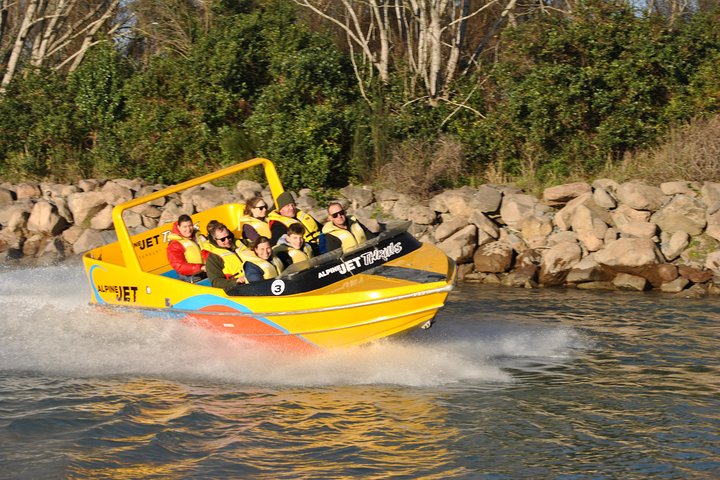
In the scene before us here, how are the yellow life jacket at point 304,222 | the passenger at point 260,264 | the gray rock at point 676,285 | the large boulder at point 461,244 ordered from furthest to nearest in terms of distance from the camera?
the large boulder at point 461,244, the gray rock at point 676,285, the yellow life jacket at point 304,222, the passenger at point 260,264

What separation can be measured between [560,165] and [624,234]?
10.3ft

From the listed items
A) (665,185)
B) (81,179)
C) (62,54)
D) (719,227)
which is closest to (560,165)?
(665,185)

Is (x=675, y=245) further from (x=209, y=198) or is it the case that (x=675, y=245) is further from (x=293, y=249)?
(x=209, y=198)

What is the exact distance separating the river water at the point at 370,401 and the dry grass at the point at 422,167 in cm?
573

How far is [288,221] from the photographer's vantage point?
1123cm

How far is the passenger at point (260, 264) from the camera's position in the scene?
9633mm

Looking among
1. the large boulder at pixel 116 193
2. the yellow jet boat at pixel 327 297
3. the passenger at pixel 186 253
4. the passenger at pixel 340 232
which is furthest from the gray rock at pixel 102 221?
the passenger at pixel 340 232

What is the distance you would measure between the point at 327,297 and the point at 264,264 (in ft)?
3.30

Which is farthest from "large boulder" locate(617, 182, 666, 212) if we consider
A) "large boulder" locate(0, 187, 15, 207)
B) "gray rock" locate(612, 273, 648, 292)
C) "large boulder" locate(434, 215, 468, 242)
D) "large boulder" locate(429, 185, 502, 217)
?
"large boulder" locate(0, 187, 15, 207)

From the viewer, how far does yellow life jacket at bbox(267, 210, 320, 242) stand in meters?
11.1

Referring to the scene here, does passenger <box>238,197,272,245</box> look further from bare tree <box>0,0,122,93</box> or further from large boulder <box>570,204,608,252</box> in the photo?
bare tree <box>0,0,122,93</box>

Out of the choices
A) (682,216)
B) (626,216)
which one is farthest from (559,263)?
(682,216)

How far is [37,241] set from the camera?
18.7 meters

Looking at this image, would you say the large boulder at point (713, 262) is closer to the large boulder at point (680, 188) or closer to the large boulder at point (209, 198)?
the large boulder at point (680, 188)
